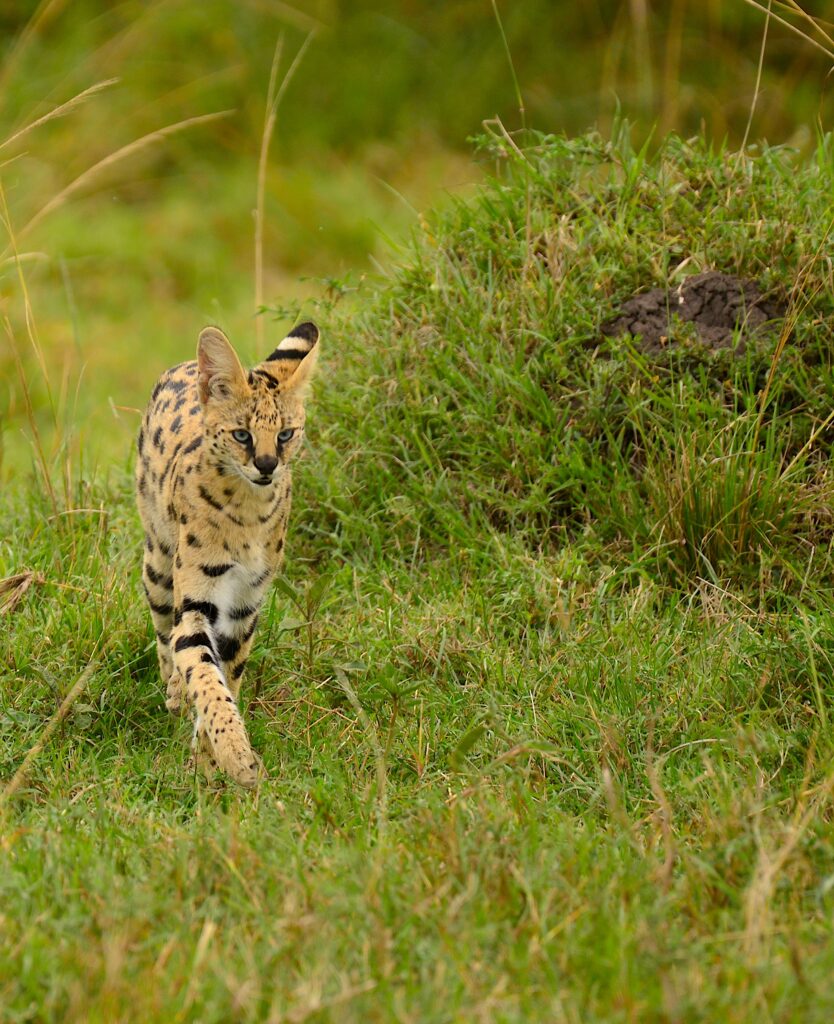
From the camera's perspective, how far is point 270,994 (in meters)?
2.95

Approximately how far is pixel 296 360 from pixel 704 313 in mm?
1619

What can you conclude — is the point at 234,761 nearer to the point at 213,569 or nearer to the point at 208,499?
the point at 213,569

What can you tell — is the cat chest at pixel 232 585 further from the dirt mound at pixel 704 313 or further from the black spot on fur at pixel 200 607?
the dirt mound at pixel 704 313

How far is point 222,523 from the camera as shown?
4.52 metres

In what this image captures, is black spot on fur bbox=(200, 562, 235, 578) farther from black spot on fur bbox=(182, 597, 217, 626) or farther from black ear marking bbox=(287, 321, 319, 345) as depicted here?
black ear marking bbox=(287, 321, 319, 345)

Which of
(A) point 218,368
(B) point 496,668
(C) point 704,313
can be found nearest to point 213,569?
(A) point 218,368

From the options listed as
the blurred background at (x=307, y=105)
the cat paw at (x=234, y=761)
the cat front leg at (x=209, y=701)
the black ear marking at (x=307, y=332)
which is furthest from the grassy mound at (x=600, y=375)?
the blurred background at (x=307, y=105)

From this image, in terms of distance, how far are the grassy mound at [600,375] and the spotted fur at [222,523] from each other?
84 cm

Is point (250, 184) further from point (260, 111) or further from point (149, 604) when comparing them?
point (149, 604)

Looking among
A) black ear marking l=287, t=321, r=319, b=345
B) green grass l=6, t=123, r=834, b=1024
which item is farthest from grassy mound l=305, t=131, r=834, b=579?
black ear marking l=287, t=321, r=319, b=345

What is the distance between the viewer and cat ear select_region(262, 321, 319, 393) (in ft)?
15.0

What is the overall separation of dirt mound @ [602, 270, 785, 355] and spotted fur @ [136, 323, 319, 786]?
131 cm

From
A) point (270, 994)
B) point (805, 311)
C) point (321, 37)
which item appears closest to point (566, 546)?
point (805, 311)

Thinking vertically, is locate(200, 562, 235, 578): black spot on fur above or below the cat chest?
above
